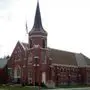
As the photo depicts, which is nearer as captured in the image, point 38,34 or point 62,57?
point 38,34

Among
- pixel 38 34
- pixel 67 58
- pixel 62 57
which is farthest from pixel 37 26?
pixel 67 58

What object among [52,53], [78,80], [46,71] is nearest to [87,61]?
[78,80]

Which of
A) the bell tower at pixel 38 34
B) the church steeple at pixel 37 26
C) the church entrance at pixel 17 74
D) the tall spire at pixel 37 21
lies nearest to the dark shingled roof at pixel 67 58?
the bell tower at pixel 38 34

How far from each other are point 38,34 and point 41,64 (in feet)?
22.8

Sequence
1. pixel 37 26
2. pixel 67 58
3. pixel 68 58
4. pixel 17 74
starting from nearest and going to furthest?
pixel 37 26 < pixel 17 74 < pixel 67 58 < pixel 68 58

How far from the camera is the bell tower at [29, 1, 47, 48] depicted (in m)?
65.7

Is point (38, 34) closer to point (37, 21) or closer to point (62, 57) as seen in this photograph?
point (37, 21)

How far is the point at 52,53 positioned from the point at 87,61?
525 inches

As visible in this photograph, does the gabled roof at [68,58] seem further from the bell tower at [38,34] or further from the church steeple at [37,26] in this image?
the church steeple at [37,26]

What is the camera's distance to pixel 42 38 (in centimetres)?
6600

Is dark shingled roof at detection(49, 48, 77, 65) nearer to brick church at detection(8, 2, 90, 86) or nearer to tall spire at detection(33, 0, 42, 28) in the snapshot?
brick church at detection(8, 2, 90, 86)

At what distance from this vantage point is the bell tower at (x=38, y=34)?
65.7m

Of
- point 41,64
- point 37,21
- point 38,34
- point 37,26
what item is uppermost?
point 37,21

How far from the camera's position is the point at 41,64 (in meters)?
65.6
